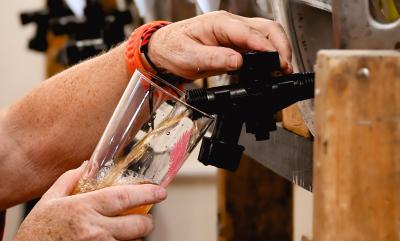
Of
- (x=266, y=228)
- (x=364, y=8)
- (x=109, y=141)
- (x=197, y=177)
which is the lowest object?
(x=197, y=177)

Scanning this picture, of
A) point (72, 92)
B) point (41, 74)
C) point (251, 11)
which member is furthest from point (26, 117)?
point (41, 74)

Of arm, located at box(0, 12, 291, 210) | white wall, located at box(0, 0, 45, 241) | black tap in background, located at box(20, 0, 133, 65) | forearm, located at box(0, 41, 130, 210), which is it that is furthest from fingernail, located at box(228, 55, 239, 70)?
white wall, located at box(0, 0, 45, 241)

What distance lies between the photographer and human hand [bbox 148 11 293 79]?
702 millimetres

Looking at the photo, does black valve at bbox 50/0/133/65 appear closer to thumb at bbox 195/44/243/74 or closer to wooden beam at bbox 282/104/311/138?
wooden beam at bbox 282/104/311/138

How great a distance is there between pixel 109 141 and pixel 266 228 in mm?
952

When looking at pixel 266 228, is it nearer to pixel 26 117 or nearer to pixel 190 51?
pixel 26 117

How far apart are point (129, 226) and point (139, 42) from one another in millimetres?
349

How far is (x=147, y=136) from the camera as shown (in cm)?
68

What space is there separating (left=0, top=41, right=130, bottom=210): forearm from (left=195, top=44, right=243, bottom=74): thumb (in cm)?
32

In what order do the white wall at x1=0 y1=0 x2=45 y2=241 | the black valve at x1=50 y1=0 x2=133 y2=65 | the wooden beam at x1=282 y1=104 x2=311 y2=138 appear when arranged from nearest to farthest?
the wooden beam at x1=282 y1=104 x2=311 y2=138
the black valve at x1=50 y1=0 x2=133 y2=65
the white wall at x1=0 y1=0 x2=45 y2=241

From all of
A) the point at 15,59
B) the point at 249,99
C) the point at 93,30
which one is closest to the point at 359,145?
the point at 249,99

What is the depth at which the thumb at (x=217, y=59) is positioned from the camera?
68cm

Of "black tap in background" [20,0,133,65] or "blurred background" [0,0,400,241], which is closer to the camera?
"blurred background" [0,0,400,241]

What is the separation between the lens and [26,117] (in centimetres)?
127
